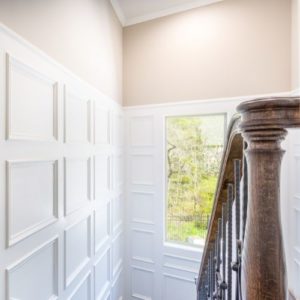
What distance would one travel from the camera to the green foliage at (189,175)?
9.20 ft

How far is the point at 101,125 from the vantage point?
2311mm

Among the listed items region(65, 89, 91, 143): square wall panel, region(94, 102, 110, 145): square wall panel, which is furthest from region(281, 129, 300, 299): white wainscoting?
region(65, 89, 91, 143): square wall panel

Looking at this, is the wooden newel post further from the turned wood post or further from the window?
the window

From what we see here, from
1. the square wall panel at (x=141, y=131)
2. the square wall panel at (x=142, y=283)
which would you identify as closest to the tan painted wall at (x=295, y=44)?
the square wall panel at (x=141, y=131)

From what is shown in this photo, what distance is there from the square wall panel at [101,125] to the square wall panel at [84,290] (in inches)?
48.5

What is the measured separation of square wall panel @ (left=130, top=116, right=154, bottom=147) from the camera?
296cm

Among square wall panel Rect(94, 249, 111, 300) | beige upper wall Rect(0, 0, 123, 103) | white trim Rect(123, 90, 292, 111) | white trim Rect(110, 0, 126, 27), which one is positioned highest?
white trim Rect(110, 0, 126, 27)

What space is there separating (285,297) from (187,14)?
303 cm

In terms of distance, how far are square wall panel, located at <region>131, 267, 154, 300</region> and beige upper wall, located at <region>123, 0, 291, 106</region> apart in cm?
227

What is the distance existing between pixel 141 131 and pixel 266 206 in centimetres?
264

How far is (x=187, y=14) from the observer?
274cm

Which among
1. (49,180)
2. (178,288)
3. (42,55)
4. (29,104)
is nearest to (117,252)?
(178,288)

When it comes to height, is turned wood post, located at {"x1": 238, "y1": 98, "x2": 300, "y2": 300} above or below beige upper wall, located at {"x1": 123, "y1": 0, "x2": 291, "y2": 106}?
below

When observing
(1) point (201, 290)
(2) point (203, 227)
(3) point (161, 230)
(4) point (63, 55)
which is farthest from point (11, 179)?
(2) point (203, 227)
